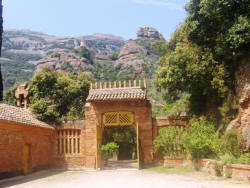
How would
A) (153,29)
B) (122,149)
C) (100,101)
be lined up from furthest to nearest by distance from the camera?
(153,29)
(122,149)
(100,101)

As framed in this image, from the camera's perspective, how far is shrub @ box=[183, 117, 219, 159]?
1105cm

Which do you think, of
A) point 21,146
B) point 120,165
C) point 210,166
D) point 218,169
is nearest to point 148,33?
point 120,165

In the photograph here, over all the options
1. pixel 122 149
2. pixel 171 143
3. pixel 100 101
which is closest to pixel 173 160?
pixel 171 143

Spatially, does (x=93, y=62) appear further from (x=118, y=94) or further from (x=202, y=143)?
(x=202, y=143)

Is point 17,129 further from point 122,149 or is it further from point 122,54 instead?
point 122,54

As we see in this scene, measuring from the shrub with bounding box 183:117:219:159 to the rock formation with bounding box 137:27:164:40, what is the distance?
8446cm

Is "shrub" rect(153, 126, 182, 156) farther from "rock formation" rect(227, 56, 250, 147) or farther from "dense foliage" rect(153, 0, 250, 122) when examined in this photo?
"rock formation" rect(227, 56, 250, 147)

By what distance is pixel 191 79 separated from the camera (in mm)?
13133

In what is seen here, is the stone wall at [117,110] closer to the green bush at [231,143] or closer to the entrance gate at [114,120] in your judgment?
the entrance gate at [114,120]

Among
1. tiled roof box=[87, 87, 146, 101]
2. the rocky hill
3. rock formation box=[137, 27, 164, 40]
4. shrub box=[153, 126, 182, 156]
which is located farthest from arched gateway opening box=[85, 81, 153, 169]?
rock formation box=[137, 27, 164, 40]

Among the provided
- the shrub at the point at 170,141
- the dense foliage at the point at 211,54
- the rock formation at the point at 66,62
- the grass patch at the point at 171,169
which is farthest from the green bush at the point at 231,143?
the rock formation at the point at 66,62

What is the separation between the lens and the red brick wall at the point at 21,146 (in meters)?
11.0

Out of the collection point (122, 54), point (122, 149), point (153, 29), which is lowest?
point (122, 149)

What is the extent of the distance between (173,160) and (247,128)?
427 cm
